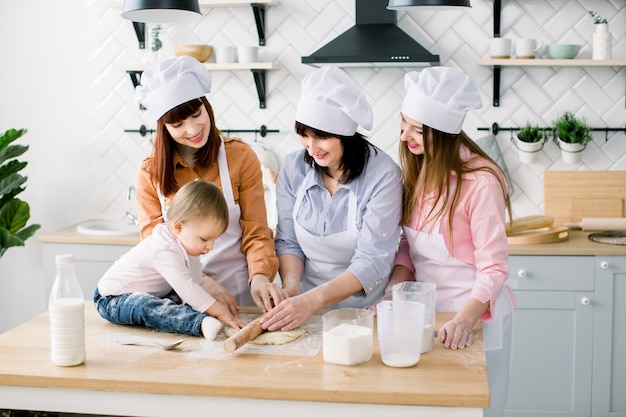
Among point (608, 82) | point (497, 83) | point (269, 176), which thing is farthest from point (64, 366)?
point (608, 82)

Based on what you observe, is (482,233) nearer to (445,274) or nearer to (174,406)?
(445,274)

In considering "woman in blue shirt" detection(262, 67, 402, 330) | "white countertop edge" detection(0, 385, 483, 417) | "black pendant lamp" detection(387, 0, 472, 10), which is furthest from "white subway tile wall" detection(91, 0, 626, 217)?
"white countertop edge" detection(0, 385, 483, 417)

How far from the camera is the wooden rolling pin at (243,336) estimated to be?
72.2 inches

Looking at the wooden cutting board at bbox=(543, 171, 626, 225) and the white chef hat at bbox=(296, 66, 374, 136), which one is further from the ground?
the white chef hat at bbox=(296, 66, 374, 136)

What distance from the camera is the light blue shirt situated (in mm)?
2242

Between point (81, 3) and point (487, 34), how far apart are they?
6.92ft

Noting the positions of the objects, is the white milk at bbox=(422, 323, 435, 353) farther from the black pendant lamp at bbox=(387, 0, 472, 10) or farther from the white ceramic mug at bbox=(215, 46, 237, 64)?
the white ceramic mug at bbox=(215, 46, 237, 64)

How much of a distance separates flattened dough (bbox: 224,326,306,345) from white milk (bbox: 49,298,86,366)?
1.22 feet

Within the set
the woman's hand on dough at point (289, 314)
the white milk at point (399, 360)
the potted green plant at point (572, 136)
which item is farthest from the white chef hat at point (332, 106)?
the potted green plant at point (572, 136)

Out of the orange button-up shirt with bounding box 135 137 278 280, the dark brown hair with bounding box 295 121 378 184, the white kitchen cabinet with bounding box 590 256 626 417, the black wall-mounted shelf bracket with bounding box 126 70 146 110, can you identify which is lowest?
the white kitchen cabinet with bounding box 590 256 626 417

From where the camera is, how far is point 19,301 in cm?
441

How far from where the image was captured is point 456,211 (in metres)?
2.16

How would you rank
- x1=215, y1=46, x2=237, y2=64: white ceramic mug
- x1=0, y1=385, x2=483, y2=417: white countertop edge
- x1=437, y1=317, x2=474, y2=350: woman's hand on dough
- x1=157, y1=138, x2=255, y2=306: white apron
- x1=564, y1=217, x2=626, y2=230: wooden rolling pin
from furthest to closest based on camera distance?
x1=215, y1=46, x2=237, y2=64: white ceramic mug < x1=564, y1=217, x2=626, y2=230: wooden rolling pin < x1=157, y1=138, x2=255, y2=306: white apron < x1=437, y1=317, x2=474, y2=350: woman's hand on dough < x1=0, y1=385, x2=483, y2=417: white countertop edge

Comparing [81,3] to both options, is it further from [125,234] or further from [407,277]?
[407,277]
